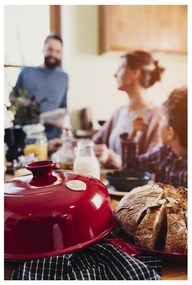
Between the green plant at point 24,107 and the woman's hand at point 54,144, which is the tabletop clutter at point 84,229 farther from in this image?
the woman's hand at point 54,144

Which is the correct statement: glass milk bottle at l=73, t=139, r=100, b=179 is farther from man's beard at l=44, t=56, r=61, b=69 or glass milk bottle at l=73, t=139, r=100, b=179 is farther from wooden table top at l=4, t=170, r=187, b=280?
man's beard at l=44, t=56, r=61, b=69

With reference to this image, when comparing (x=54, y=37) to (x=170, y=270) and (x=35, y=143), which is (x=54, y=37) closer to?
(x=35, y=143)

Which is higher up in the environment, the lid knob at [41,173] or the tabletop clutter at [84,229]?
the lid knob at [41,173]

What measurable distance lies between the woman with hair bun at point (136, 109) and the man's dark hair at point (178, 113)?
0.12 meters

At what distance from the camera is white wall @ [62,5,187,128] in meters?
2.68

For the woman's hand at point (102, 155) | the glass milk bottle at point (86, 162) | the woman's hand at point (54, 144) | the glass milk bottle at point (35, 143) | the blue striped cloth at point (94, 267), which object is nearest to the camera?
the blue striped cloth at point (94, 267)

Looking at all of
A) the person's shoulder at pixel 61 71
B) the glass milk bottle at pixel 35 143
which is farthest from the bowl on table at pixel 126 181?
the person's shoulder at pixel 61 71

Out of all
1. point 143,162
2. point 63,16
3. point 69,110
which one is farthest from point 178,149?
point 63,16

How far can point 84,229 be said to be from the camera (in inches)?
24.9

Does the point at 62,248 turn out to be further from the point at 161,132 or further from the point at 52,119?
the point at 52,119

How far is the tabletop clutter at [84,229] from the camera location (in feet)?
1.87

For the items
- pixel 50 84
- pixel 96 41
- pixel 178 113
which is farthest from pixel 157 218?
pixel 96 41

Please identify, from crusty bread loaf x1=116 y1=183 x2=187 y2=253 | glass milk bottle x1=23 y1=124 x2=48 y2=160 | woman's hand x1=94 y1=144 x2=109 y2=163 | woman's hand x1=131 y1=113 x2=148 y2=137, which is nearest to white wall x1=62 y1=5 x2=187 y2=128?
woman's hand x1=131 y1=113 x2=148 y2=137

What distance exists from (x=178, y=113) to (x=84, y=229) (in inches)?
67.5
